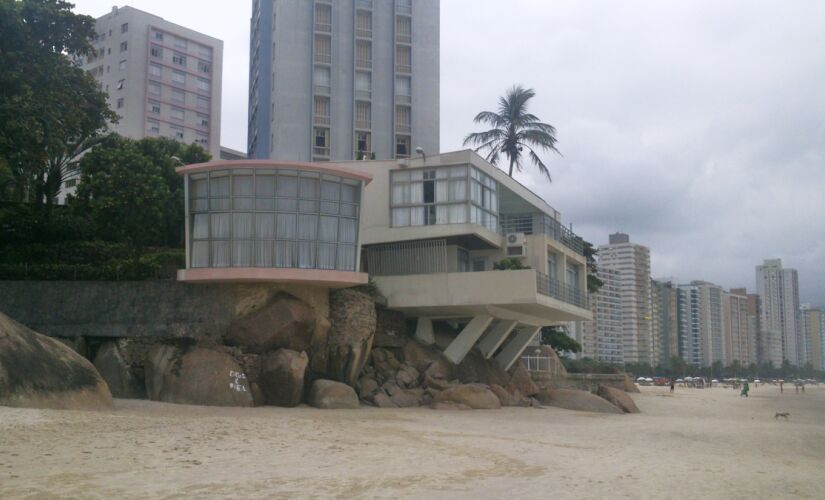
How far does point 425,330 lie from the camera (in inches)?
1438

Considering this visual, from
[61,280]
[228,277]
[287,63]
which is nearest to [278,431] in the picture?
[228,277]

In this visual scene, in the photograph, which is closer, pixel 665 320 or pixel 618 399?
pixel 618 399

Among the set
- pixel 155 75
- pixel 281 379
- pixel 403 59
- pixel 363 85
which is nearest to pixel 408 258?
pixel 281 379

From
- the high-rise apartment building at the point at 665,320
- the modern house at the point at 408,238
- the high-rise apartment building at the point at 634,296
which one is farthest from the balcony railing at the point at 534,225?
the high-rise apartment building at the point at 665,320

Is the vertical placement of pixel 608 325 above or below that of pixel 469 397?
above

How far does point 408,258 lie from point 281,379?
10923mm

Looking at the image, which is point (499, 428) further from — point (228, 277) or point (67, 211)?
point (67, 211)

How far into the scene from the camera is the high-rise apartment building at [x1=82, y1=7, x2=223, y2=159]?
8522 cm

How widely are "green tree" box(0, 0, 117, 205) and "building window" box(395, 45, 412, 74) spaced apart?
39071 millimetres

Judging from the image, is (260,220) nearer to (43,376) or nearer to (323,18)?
(43,376)

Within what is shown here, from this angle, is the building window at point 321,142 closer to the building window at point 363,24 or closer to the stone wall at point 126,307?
the building window at point 363,24

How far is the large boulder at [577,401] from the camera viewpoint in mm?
35938

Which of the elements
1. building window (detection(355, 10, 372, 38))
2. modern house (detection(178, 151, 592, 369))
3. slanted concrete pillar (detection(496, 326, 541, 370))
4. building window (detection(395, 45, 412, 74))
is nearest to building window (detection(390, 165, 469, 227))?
modern house (detection(178, 151, 592, 369))

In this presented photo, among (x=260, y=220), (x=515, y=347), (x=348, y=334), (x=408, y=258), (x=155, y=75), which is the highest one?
(x=155, y=75)
